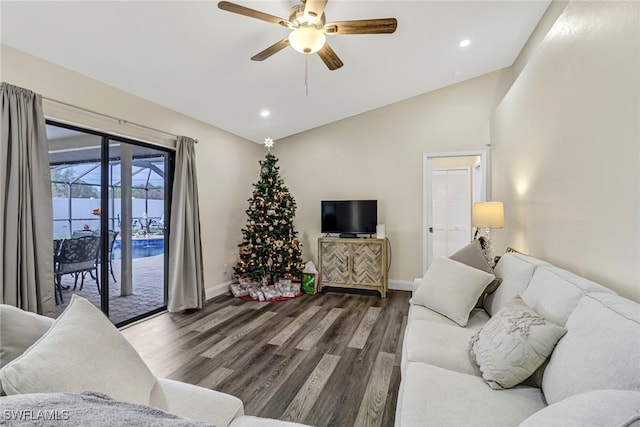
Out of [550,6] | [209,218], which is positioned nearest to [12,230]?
[209,218]

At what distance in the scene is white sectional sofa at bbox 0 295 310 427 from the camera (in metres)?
0.67

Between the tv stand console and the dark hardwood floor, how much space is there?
19.2 inches

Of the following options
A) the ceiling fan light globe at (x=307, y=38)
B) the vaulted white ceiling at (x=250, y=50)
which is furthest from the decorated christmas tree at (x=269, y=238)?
the ceiling fan light globe at (x=307, y=38)

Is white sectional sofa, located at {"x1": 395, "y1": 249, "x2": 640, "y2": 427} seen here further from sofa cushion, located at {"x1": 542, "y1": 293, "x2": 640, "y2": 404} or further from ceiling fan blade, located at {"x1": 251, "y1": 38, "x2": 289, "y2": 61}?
ceiling fan blade, located at {"x1": 251, "y1": 38, "x2": 289, "y2": 61}

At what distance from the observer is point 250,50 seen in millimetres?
2807

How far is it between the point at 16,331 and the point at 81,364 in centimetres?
30

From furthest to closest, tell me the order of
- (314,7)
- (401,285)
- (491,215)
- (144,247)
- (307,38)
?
1. (401,285)
2. (144,247)
3. (491,215)
4. (307,38)
5. (314,7)

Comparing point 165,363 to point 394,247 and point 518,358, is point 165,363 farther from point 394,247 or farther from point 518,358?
point 394,247

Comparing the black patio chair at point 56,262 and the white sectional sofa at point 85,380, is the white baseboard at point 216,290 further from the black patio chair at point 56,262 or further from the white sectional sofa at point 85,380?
the white sectional sofa at point 85,380

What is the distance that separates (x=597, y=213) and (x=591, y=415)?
1552mm

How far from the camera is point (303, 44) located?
82.0 inches

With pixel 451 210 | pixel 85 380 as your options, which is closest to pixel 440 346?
pixel 85 380

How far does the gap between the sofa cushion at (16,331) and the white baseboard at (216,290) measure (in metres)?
3.13

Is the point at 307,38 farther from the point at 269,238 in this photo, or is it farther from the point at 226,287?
the point at 226,287
